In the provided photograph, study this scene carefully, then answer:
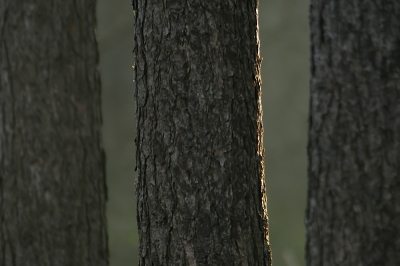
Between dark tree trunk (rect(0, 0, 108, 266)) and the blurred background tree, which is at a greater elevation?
the blurred background tree

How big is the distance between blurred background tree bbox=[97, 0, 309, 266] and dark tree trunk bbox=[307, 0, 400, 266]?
41.2 feet

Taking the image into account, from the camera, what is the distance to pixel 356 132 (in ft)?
7.52

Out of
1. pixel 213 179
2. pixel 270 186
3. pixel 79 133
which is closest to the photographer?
pixel 213 179

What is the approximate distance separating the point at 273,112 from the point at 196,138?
1256 cm

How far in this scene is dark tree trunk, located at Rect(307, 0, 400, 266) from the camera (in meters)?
2.26

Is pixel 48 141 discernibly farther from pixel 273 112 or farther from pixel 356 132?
pixel 273 112

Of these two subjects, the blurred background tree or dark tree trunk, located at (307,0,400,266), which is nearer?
dark tree trunk, located at (307,0,400,266)

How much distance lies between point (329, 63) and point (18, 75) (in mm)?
2153

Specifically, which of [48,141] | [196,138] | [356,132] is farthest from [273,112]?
[356,132]

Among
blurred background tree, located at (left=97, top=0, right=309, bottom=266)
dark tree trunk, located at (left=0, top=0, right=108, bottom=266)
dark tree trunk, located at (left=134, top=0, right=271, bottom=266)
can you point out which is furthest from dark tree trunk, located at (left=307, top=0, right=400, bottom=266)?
blurred background tree, located at (left=97, top=0, right=309, bottom=266)

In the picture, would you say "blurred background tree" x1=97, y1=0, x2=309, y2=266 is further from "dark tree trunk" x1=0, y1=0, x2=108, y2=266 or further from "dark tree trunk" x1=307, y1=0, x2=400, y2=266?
"dark tree trunk" x1=307, y1=0, x2=400, y2=266

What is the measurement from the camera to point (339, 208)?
7.63 ft

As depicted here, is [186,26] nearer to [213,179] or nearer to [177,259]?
[213,179]

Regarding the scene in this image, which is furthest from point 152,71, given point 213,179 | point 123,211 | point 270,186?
point 270,186
